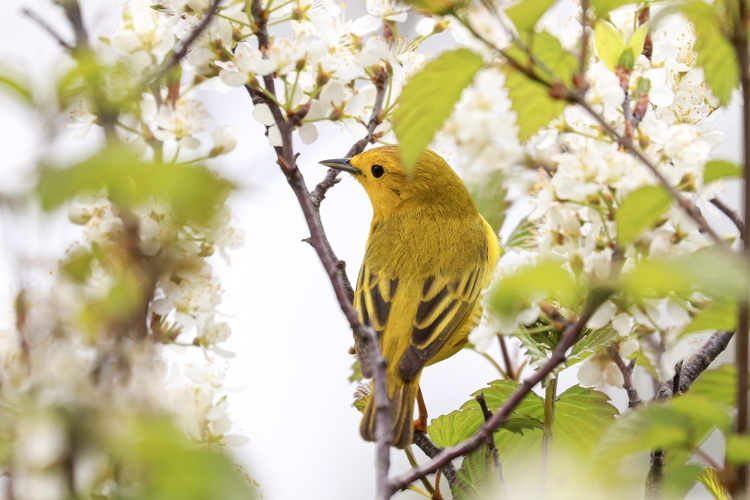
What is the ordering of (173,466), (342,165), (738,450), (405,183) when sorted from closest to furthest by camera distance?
(173,466), (738,450), (342,165), (405,183)

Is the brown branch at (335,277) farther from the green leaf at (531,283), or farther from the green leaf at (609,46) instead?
the green leaf at (609,46)

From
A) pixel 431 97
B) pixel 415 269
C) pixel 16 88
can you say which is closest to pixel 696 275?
pixel 431 97

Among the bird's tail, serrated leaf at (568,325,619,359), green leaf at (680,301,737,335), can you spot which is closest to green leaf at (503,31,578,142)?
green leaf at (680,301,737,335)

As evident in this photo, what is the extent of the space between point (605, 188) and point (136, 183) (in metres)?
0.59

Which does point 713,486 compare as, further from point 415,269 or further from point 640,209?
point 415,269

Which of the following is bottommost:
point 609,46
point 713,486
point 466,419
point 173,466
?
point 173,466

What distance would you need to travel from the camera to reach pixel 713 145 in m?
1.14

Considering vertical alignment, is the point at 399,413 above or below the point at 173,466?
above

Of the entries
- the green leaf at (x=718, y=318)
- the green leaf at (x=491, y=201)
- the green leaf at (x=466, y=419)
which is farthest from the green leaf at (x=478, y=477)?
the green leaf at (x=491, y=201)

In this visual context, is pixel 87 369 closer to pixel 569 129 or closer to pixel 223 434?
pixel 223 434

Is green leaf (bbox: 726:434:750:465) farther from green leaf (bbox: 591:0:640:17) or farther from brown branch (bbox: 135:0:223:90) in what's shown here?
brown branch (bbox: 135:0:223:90)

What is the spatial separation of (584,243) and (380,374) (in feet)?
0.99

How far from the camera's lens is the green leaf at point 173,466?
0.47 metres

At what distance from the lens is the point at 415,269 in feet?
7.57
